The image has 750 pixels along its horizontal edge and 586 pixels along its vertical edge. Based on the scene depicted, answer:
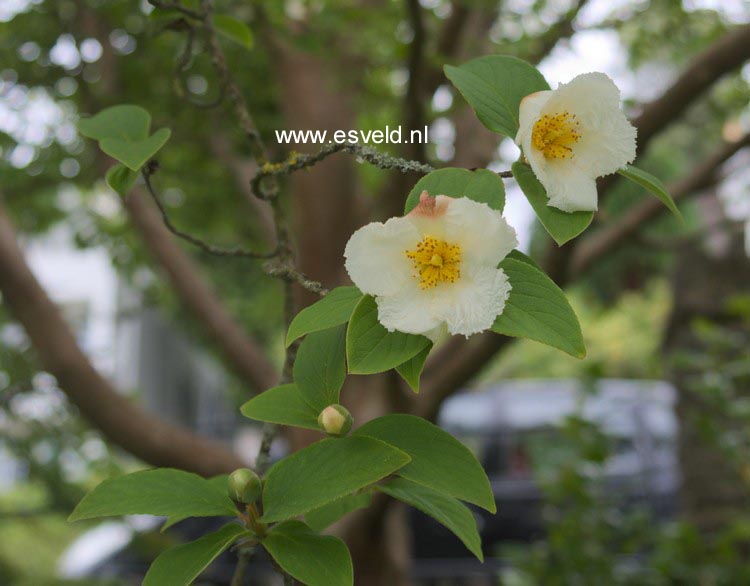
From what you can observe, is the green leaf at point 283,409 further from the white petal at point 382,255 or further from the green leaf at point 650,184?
the green leaf at point 650,184

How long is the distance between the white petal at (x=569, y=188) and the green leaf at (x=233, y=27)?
0.45 metres

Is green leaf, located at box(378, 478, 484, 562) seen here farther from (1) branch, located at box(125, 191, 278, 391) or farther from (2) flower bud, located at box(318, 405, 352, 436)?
(1) branch, located at box(125, 191, 278, 391)

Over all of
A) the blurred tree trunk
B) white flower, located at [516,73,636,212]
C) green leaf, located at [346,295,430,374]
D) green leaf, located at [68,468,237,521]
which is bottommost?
the blurred tree trunk

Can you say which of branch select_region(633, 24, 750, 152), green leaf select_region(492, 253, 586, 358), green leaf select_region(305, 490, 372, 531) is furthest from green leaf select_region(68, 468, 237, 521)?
branch select_region(633, 24, 750, 152)

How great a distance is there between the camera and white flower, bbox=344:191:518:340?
46 cm

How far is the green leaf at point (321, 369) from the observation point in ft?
1.72

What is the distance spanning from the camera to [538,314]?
1.49ft

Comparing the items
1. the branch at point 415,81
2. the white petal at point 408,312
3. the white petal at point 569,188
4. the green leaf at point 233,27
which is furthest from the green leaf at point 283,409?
the branch at point 415,81

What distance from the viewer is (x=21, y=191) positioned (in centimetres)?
224

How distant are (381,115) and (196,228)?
2.86ft

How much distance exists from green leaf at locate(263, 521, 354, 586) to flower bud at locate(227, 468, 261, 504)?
3 centimetres

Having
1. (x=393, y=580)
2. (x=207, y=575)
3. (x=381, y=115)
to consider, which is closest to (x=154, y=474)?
(x=393, y=580)

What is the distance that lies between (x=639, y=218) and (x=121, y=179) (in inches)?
61.3

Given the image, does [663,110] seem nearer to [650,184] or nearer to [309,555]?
[650,184]
